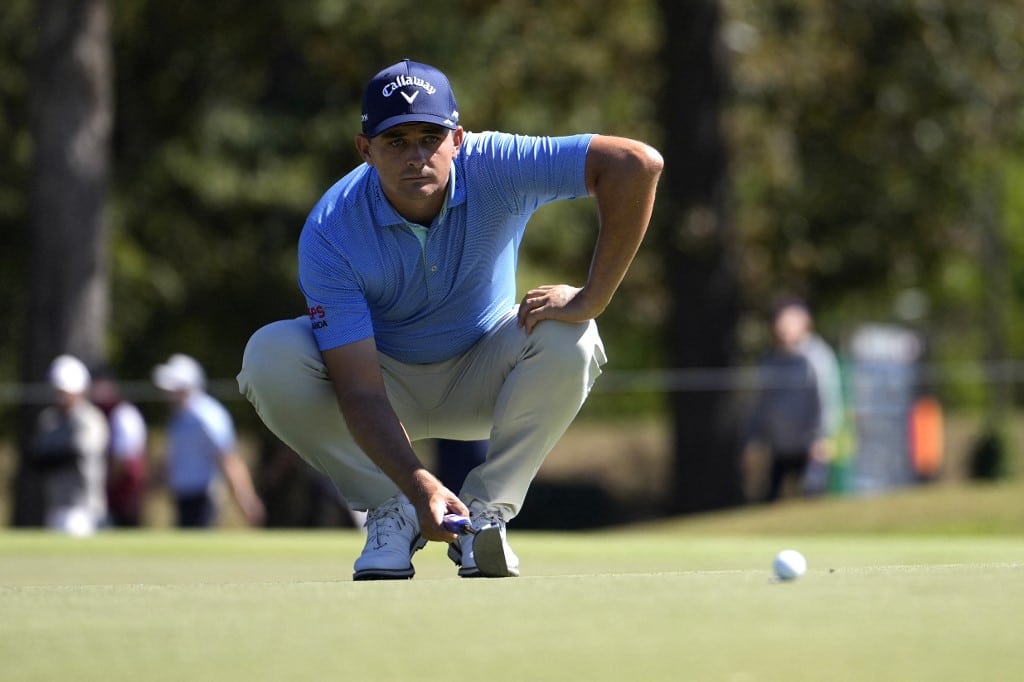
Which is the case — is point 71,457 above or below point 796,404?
below

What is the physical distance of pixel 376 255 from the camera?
17.9 feet

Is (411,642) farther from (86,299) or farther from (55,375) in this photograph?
(86,299)

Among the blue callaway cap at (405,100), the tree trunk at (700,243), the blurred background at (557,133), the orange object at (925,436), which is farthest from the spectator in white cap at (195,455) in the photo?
→ the blue callaway cap at (405,100)

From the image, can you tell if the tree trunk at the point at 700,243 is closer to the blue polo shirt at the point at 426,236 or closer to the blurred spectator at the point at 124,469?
the blurred spectator at the point at 124,469

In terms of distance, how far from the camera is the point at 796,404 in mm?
Result: 14656

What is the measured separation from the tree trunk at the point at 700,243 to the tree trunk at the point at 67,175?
5.88 meters

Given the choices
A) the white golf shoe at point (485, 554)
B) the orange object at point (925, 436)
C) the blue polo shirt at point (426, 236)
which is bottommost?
the orange object at point (925, 436)

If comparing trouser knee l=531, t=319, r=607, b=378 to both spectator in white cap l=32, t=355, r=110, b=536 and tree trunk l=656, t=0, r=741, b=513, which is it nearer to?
spectator in white cap l=32, t=355, r=110, b=536

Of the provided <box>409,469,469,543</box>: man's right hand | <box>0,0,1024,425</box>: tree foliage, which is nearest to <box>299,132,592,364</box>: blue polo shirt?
<box>409,469,469,543</box>: man's right hand

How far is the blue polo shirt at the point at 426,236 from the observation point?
540cm

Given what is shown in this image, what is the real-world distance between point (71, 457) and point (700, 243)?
7118mm

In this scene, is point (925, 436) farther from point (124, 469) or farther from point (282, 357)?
point (282, 357)

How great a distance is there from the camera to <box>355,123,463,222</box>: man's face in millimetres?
5305

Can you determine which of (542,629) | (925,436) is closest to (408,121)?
(542,629)
